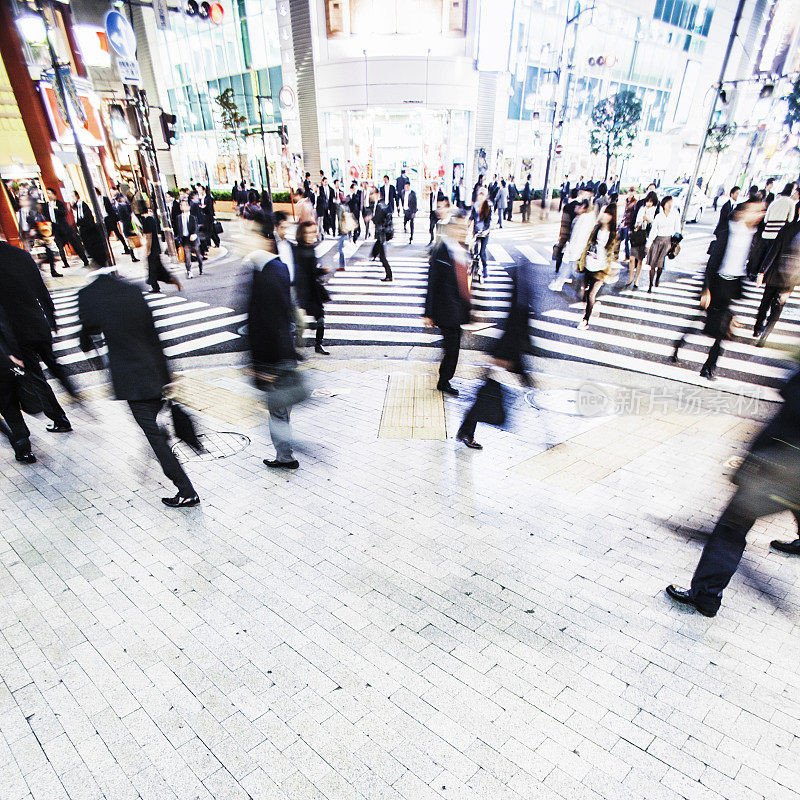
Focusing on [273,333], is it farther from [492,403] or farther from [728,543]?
[728,543]

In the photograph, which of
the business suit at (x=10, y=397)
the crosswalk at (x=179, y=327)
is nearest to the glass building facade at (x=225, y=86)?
the crosswalk at (x=179, y=327)

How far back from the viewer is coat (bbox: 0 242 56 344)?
17.6 ft

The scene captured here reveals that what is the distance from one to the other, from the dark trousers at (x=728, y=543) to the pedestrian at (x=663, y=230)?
983 cm

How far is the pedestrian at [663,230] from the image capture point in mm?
11234

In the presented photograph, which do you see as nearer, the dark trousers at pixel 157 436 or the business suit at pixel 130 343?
the business suit at pixel 130 343

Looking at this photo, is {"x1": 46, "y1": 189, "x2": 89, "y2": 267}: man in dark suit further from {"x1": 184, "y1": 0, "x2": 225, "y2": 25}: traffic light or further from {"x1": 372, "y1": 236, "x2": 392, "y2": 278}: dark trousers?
{"x1": 372, "y1": 236, "x2": 392, "y2": 278}: dark trousers

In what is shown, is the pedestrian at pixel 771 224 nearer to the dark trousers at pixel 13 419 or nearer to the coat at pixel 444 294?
the coat at pixel 444 294

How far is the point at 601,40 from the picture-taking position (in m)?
39.3

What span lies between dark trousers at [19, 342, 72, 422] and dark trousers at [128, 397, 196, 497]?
2.27 metres

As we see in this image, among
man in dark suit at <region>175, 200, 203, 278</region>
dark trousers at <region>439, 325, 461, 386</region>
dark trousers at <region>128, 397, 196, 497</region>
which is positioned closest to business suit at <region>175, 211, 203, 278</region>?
man in dark suit at <region>175, 200, 203, 278</region>

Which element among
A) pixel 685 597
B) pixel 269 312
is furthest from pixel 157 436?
pixel 685 597

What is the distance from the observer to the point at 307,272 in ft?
24.5

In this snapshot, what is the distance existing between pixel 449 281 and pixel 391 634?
3763 millimetres

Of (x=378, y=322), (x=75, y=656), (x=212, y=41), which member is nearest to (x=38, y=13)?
(x=378, y=322)
